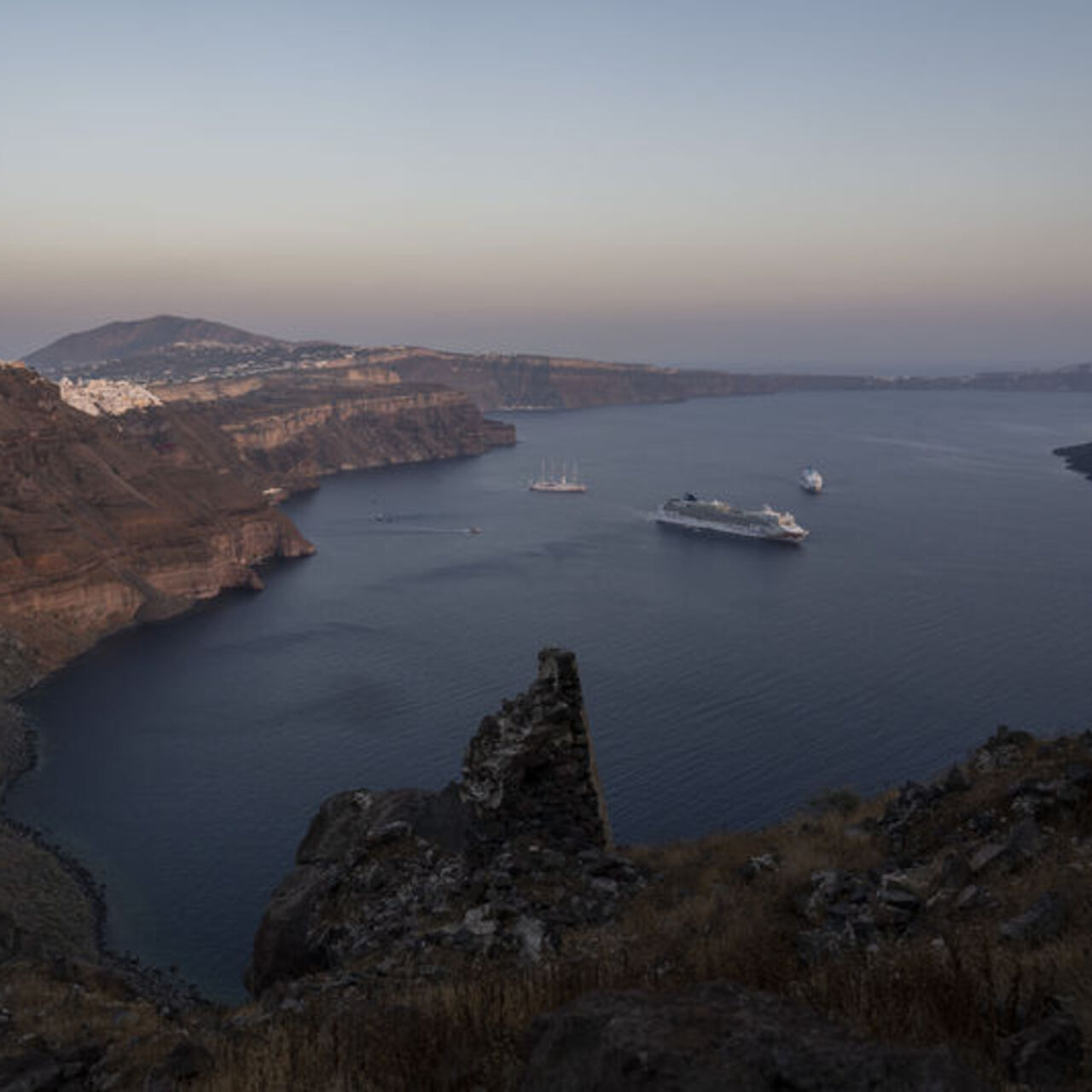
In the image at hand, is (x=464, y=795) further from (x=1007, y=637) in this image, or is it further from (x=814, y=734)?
(x=1007, y=637)

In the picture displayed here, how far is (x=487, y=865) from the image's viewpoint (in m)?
13.0

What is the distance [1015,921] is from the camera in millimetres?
7441

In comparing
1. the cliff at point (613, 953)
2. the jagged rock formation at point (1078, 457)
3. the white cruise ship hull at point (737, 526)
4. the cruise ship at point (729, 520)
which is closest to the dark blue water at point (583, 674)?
the white cruise ship hull at point (737, 526)

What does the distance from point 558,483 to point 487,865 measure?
433 ft

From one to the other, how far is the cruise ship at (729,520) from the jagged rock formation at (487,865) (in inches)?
3438

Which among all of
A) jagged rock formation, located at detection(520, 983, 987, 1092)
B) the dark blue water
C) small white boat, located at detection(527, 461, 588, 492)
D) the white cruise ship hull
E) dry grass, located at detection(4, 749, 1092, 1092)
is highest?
jagged rock formation, located at detection(520, 983, 987, 1092)

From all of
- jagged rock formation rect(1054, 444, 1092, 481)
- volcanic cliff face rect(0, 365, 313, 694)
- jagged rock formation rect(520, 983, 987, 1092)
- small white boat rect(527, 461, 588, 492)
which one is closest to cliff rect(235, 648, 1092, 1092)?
jagged rock formation rect(520, 983, 987, 1092)

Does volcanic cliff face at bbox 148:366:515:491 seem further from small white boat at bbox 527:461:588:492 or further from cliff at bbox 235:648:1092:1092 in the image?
cliff at bbox 235:648:1092:1092

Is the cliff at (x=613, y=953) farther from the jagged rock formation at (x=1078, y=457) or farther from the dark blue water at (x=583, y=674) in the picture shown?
the jagged rock formation at (x=1078, y=457)

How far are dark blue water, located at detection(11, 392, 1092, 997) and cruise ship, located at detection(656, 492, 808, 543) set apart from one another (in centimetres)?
244

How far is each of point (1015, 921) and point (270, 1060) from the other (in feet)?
19.5

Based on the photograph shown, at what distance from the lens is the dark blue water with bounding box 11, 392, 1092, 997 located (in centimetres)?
3909

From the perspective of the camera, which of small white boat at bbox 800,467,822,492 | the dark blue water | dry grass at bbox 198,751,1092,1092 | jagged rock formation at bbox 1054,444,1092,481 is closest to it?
dry grass at bbox 198,751,1092,1092

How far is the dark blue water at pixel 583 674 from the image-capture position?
3909cm
